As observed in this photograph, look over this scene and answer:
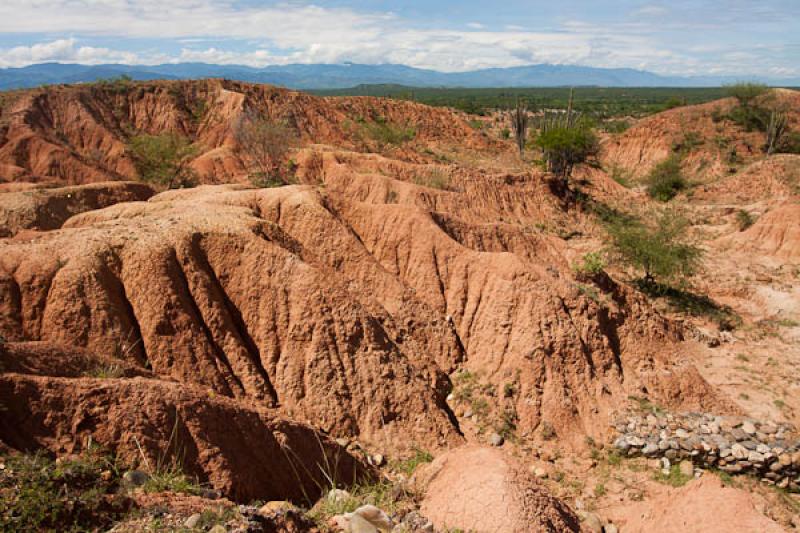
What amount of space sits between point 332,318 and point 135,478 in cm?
716

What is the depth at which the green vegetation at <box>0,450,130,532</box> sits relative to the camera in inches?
209

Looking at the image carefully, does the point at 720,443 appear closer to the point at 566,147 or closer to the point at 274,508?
the point at 274,508

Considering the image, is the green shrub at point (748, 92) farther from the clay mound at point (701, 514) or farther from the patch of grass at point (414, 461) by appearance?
the patch of grass at point (414, 461)

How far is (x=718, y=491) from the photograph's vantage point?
9609 millimetres

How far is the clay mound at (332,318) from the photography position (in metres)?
12.2

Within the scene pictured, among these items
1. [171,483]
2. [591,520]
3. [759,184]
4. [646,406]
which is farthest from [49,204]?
[759,184]

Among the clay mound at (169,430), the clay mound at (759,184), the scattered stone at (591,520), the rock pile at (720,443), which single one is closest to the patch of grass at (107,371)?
the clay mound at (169,430)

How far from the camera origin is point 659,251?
2352cm

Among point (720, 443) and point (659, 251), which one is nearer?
point (720, 443)

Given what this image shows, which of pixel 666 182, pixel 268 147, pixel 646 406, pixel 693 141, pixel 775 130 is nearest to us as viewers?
pixel 646 406

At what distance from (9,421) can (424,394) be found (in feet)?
30.1

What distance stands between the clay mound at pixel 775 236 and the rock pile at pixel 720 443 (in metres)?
19.8

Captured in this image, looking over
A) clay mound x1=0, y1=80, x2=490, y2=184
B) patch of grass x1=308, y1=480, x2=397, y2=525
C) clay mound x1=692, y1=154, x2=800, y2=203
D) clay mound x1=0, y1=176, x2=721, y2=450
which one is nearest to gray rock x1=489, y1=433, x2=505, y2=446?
clay mound x1=0, y1=176, x2=721, y2=450

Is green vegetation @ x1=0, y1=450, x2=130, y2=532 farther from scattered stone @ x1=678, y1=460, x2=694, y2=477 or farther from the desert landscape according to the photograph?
scattered stone @ x1=678, y1=460, x2=694, y2=477
